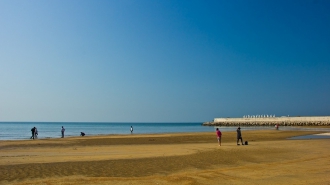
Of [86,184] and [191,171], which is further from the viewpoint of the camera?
[191,171]

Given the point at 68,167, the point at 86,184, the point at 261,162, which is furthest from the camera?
the point at 261,162

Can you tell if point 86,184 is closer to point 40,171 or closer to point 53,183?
point 53,183

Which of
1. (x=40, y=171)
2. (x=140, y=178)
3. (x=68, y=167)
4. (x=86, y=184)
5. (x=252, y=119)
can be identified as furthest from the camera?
(x=252, y=119)

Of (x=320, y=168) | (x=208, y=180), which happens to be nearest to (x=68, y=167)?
(x=208, y=180)

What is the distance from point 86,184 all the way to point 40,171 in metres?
3.90

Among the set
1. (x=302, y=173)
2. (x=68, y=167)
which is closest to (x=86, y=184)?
(x=68, y=167)

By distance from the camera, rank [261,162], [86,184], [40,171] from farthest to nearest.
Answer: [261,162]
[40,171]
[86,184]

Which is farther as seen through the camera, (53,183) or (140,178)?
(140,178)

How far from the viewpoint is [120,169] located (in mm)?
14117

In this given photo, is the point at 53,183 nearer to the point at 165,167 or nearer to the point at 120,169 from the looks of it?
the point at 120,169

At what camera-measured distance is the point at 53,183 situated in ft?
36.4

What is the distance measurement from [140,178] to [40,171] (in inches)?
201

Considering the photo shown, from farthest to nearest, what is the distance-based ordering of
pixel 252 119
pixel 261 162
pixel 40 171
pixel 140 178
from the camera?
1. pixel 252 119
2. pixel 261 162
3. pixel 40 171
4. pixel 140 178

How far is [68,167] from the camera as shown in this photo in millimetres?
14648
